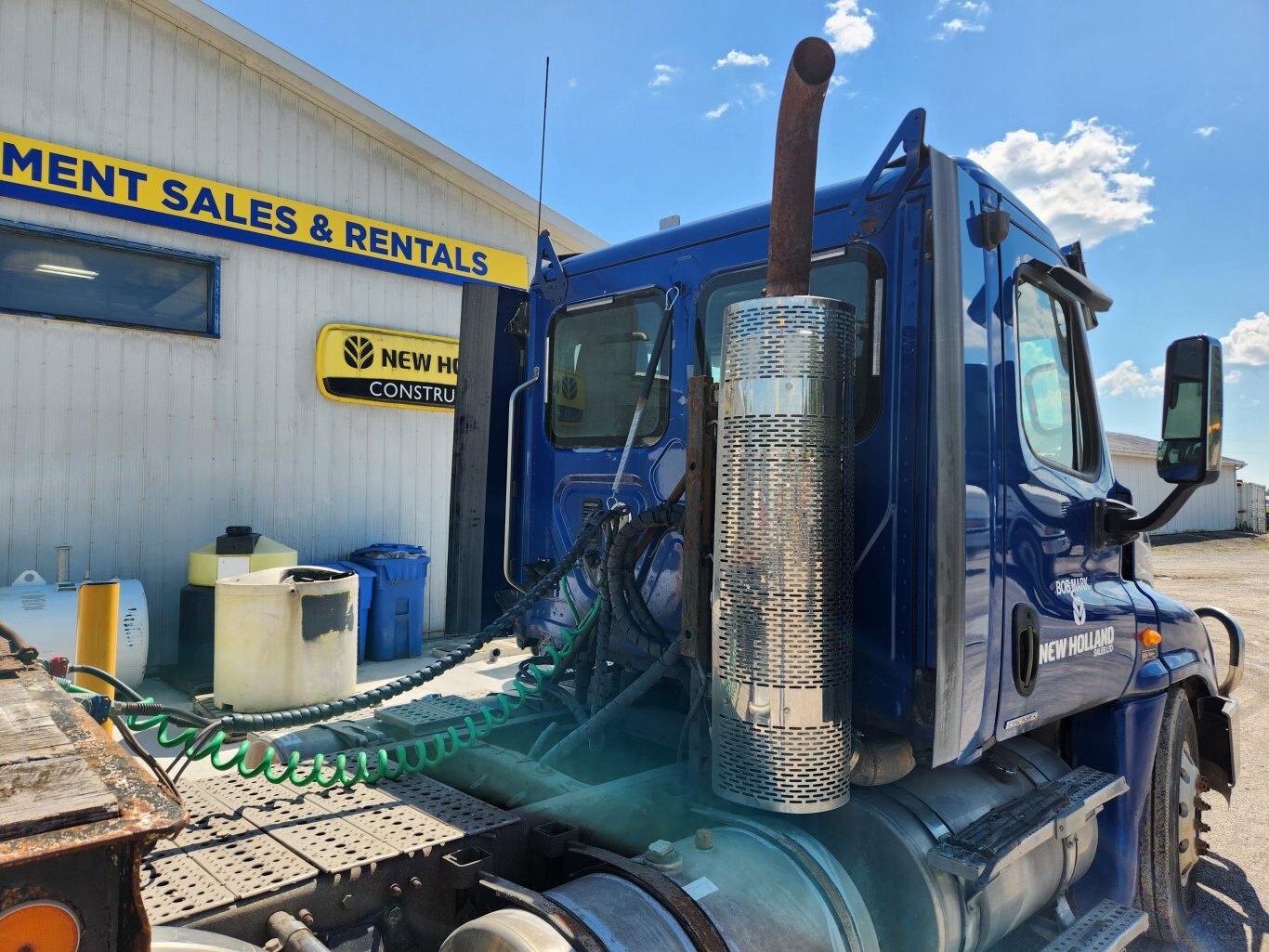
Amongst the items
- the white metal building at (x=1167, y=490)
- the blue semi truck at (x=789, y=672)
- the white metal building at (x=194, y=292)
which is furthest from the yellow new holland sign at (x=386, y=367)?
the white metal building at (x=1167, y=490)

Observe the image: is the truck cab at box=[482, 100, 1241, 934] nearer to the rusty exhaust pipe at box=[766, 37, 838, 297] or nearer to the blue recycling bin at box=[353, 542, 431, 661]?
the rusty exhaust pipe at box=[766, 37, 838, 297]

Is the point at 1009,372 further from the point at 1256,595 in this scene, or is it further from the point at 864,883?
the point at 1256,595

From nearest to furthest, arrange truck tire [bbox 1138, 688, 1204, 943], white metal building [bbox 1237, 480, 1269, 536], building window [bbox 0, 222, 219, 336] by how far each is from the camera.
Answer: truck tire [bbox 1138, 688, 1204, 943] < building window [bbox 0, 222, 219, 336] < white metal building [bbox 1237, 480, 1269, 536]

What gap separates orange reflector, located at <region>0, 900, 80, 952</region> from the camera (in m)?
1.04

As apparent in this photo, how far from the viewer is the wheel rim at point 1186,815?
3730 mm

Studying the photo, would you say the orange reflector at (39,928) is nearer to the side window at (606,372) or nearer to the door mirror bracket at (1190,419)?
the side window at (606,372)

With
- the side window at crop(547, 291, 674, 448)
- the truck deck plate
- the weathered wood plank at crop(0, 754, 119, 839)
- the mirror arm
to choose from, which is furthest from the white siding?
the weathered wood plank at crop(0, 754, 119, 839)

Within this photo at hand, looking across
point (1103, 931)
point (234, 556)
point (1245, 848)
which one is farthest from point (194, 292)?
point (1245, 848)

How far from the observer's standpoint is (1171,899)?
3561 mm

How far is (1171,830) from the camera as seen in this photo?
3.58 m

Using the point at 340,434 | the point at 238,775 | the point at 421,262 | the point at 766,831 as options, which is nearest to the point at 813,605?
the point at 766,831

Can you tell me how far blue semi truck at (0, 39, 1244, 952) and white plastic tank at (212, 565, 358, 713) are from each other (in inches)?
121

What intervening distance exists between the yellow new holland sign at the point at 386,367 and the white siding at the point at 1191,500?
26.1m

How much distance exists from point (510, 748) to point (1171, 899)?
110 inches
